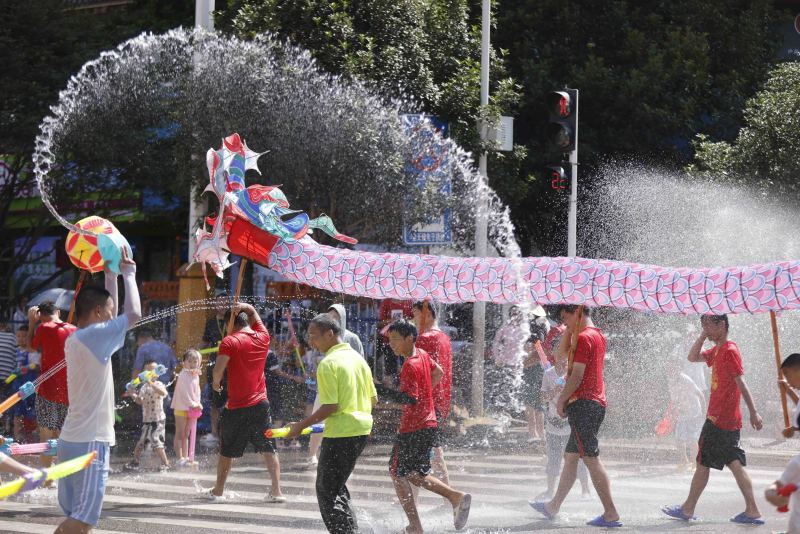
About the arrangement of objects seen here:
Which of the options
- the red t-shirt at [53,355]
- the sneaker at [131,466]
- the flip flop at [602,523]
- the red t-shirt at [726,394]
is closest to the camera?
the flip flop at [602,523]

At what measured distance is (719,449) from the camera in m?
9.73

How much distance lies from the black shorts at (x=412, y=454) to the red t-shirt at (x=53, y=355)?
12.8ft

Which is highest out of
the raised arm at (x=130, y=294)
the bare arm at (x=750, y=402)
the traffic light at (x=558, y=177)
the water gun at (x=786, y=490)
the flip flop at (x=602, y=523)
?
the traffic light at (x=558, y=177)

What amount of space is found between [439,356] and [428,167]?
25.1 ft

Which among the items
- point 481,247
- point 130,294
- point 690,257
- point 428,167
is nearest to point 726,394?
point 130,294

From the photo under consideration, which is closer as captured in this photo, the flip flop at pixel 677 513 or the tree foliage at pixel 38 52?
the flip flop at pixel 677 513

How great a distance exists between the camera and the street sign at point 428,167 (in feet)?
55.3

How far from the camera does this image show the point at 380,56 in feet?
56.0

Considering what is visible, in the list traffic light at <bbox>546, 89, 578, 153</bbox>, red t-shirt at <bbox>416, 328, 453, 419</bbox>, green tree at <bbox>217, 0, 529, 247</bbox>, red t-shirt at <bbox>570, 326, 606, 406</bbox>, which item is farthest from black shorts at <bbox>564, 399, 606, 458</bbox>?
green tree at <bbox>217, 0, 529, 247</bbox>

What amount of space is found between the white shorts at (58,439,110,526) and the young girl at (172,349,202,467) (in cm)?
698

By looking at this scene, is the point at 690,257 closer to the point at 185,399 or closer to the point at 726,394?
the point at 185,399

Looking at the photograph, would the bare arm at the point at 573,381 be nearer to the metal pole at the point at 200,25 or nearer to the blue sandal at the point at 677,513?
the blue sandal at the point at 677,513

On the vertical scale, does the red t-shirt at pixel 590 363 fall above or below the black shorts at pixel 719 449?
above

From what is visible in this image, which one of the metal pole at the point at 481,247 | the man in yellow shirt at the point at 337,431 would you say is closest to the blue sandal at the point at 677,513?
the man in yellow shirt at the point at 337,431
